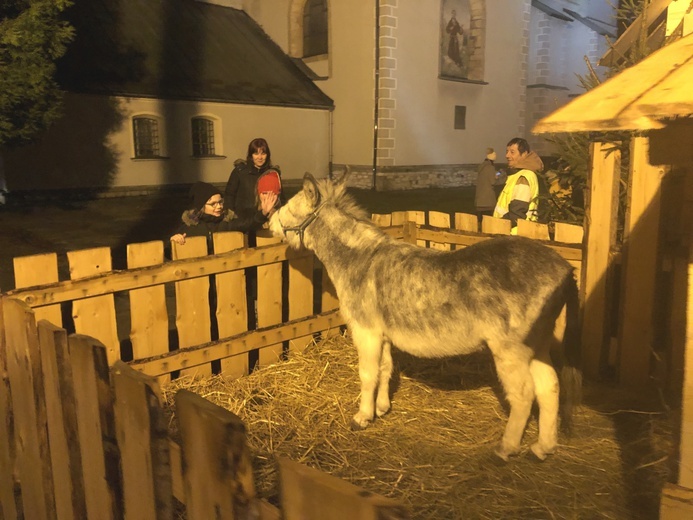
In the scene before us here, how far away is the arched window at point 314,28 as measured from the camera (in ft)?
87.7

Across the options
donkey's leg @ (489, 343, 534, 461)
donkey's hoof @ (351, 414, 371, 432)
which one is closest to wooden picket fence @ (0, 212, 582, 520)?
donkey's hoof @ (351, 414, 371, 432)

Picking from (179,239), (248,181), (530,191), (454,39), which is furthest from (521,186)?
(454,39)

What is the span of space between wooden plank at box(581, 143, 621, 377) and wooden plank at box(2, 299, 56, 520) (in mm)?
4593

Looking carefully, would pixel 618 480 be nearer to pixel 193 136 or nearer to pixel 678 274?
pixel 678 274

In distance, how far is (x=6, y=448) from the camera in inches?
137

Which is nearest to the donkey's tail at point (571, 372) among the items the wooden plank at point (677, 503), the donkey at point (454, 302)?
the donkey at point (454, 302)

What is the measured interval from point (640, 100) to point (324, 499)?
5.11 feet

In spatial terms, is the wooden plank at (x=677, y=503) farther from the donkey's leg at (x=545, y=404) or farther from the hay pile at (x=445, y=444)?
the donkey's leg at (x=545, y=404)

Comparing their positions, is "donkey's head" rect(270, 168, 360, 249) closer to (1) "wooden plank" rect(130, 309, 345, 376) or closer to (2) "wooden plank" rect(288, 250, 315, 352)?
(2) "wooden plank" rect(288, 250, 315, 352)

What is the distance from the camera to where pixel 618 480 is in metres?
3.80

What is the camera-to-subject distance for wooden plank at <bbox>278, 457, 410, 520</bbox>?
4.69 feet

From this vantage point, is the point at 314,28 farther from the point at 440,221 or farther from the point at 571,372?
the point at 571,372

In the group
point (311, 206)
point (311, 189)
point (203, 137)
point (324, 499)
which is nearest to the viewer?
point (324, 499)

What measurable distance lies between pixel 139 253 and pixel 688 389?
A: 401 centimetres
